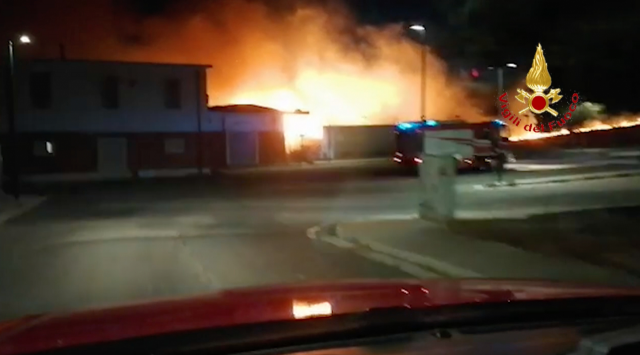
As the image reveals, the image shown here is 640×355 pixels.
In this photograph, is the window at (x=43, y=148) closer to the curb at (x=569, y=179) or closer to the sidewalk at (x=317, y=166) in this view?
the sidewalk at (x=317, y=166)

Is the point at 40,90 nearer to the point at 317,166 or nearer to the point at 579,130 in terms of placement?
the point at 317,166

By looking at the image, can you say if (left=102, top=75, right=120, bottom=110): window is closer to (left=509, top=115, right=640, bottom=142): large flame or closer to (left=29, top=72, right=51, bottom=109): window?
(left=29, top=72, right=51, bottom=109): window

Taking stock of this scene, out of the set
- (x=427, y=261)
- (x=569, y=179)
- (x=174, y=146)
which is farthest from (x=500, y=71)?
(x=174, y=146)

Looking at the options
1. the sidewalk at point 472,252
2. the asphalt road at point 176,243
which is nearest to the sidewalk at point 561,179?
the asphalt road at point 176,243

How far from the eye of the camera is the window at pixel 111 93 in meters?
45.7

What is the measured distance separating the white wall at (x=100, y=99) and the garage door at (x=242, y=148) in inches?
99.4

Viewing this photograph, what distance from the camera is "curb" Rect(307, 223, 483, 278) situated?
36.7ft

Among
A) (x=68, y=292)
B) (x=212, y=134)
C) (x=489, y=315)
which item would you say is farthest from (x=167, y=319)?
(x=212, y=134)

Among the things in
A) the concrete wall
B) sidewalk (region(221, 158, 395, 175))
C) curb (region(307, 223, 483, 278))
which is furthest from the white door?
curb (region(307, 223, 483, 278))

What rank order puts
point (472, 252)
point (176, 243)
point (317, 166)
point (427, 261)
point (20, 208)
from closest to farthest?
point (427, 261)
point (472, 252)
point (176, 243)
point (20, 208)
point (317, 166)

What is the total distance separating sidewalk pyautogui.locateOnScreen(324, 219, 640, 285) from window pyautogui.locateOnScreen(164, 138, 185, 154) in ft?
104

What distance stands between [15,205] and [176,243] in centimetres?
1153

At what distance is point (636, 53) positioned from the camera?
12.4 m

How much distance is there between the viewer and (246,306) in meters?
3.42
